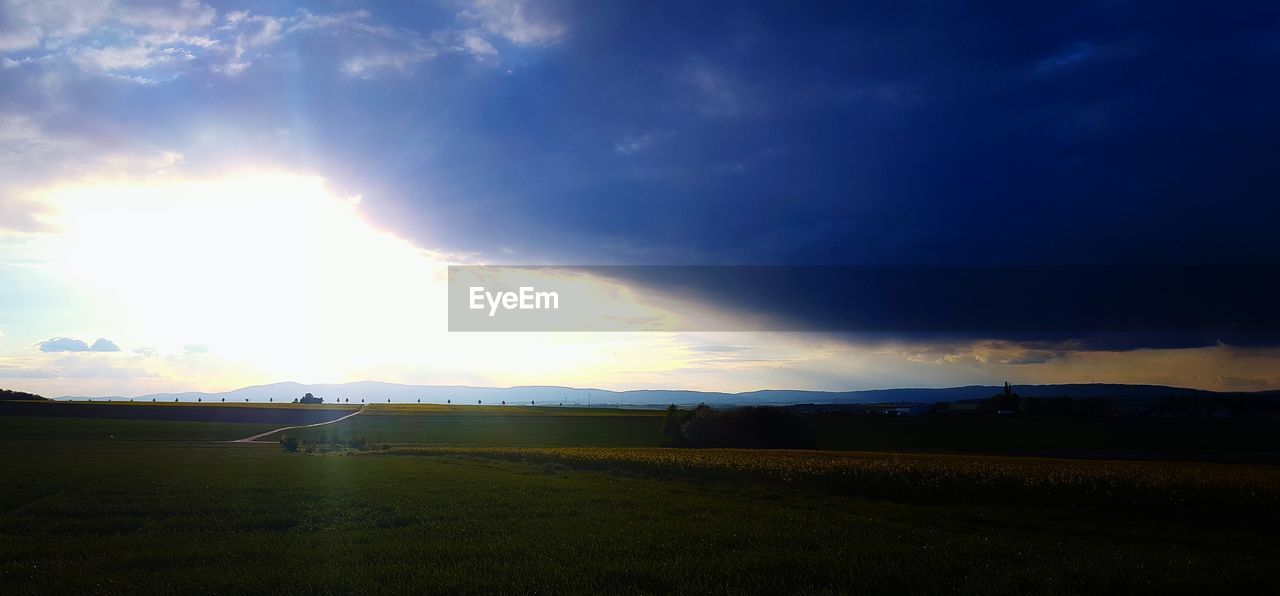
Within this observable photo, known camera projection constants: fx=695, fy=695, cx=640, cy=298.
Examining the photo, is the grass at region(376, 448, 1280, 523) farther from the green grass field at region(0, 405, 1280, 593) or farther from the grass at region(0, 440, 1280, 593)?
the grass at region(0, 440, 1280, 593)

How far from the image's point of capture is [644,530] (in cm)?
1602

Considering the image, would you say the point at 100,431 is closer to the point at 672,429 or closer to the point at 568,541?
the point at 672,429

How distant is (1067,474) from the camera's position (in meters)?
24.7

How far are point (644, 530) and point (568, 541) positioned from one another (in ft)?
7.32

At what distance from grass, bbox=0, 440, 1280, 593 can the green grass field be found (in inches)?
2.7

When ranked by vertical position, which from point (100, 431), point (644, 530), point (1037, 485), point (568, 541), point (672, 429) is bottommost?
point (672, 429)

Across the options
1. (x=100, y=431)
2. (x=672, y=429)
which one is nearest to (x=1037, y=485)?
(x=672, y=429)

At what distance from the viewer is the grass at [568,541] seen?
428 inches

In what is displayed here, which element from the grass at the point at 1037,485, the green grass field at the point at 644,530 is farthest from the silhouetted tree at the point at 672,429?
the green grass field at the point at 644,530

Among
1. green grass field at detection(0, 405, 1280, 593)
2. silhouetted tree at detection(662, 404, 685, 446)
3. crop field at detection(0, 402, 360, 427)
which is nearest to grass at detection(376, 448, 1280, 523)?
green grass field at detection(0, 405, 1280, 593)

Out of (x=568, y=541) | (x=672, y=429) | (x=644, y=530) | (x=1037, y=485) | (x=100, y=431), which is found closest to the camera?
(x=568, y=541)

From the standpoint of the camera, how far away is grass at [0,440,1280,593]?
10883mm

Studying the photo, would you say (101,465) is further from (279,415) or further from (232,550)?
(279,415)

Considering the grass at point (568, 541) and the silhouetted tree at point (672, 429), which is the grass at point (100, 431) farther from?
the grass at point (568, 541)
